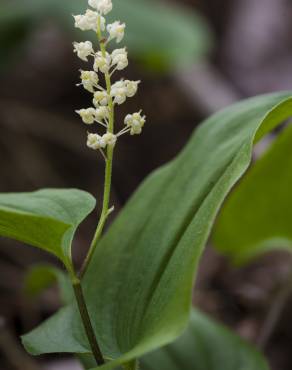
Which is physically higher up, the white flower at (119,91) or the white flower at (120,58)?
the white flower at (120,58)

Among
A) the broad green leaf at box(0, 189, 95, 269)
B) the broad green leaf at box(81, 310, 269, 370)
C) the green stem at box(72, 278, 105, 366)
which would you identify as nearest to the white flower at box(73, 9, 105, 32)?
the broad green leaf at box(0, 189, 95, 269)

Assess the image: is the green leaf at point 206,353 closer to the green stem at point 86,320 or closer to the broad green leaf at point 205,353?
the broad green leaf at point 205,353

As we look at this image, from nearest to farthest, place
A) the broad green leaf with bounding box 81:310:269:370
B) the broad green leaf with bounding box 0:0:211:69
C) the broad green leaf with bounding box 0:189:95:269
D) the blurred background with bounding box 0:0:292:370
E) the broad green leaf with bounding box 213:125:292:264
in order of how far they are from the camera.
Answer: the broad green leaf with bounding box 0:189:95:269
the broad green leaf with bounding box 81:310:269:370
the broad green leaf with bounding box 213:125:292:264
the blurred background with bounding box 0:0:292:370
the broad green leaf with bounding box 0:0:211:69

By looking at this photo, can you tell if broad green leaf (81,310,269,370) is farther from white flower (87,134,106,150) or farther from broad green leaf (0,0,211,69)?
broad green leaf (0,0,211,69)

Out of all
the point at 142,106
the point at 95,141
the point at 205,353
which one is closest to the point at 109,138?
the point at 95,141

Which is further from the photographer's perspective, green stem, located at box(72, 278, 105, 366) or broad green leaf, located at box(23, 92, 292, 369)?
green stem, located at box(72, 278, 105, 366)

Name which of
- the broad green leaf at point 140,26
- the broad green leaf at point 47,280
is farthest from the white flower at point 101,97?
the broad green leaf at point 140,26

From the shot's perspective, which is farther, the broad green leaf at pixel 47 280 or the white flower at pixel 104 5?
the broad green leaf at pixel 47 280
